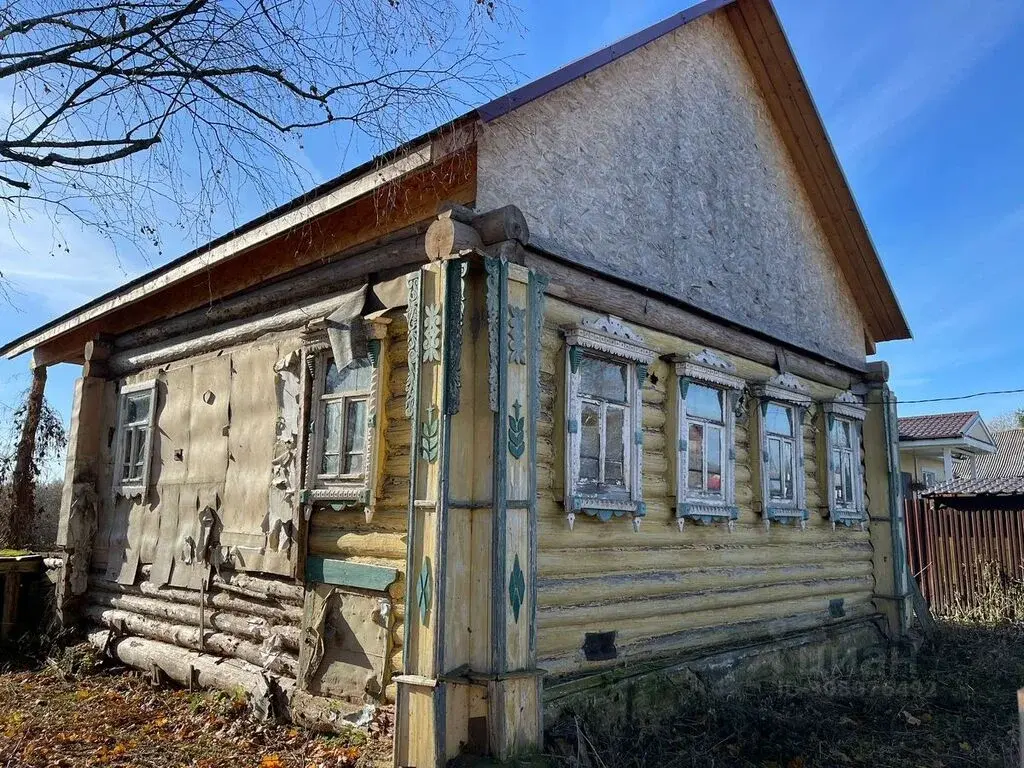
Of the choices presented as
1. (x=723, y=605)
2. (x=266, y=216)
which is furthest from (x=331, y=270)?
(x=723, y=605)

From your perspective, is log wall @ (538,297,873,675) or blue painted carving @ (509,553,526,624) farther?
log wall @ (538,297,873,675)

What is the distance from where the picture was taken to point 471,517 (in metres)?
5.48

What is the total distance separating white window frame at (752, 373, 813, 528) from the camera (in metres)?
8.87

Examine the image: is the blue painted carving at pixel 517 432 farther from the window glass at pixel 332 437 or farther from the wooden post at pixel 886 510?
the wooden post at pixel 886 510

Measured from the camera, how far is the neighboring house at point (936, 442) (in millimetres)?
21391

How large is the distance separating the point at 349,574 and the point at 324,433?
1.26m

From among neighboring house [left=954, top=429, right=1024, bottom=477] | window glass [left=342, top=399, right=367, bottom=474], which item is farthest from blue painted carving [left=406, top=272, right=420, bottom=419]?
neighboring house [left=954, top=429, right=1024, bottom=477]

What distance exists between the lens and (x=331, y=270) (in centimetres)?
719

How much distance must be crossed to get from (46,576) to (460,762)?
7.99m

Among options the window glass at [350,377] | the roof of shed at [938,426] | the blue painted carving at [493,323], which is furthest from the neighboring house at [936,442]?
the blue painted carving at [493,323]

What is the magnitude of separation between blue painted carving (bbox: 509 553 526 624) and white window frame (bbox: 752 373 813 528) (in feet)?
14.0

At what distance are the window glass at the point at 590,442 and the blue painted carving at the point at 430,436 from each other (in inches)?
61.6

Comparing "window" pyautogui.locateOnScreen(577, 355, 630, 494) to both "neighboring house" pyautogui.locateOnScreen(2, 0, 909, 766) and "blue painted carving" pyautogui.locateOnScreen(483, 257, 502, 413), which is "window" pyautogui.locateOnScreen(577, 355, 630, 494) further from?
"blue painted carving" pyautogui.locateOnScreen(483, 257, 502, 413)

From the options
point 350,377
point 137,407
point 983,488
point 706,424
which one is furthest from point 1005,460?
point 350,377
